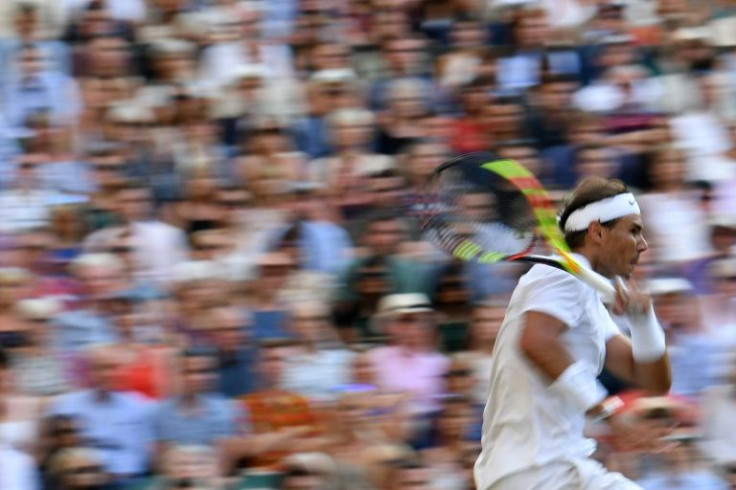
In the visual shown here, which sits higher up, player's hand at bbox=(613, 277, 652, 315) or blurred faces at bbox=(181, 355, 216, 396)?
player's hand at bbox=(613, 277, 652, 315)

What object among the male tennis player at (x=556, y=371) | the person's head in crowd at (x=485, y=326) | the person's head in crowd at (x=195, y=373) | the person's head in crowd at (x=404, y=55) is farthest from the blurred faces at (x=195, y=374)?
the person's head in crowd at (x=404, y=55)

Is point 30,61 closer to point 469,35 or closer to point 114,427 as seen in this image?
point 469,35

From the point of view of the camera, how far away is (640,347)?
4984 mm

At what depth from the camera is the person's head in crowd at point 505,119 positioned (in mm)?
8359

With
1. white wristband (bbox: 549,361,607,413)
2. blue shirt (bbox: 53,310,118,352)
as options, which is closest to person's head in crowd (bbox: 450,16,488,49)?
blue shirt (bbox: 53,310,118,352)

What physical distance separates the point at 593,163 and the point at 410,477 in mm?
2551

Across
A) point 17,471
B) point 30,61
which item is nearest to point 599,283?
point 17,471

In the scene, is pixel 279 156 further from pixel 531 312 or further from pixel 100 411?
pixel 531 312

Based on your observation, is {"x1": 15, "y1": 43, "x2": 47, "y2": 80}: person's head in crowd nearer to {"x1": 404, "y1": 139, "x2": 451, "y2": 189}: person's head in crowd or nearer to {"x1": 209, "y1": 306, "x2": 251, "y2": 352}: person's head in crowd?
{"x1": 404, "y1": 139, "x2": 451, "y2": 189}: person's head in crowd

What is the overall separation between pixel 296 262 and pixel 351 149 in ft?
3.11

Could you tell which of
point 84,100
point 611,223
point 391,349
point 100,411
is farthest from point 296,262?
point 611,223

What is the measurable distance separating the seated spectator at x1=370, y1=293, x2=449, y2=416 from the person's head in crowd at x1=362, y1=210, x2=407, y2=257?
1.19 feet

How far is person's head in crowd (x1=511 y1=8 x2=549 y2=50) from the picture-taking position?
882cm

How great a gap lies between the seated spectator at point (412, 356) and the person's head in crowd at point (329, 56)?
6.45ft
